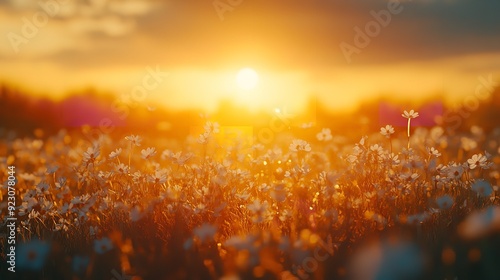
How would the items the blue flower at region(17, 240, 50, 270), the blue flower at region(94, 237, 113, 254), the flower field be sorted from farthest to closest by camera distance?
the blue flower at region(94, 237, 113, 254)
the blue flower at region(17, 240, 50, 270)
the flower field

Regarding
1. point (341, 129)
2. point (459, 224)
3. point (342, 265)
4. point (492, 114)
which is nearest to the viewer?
point (342, 265)

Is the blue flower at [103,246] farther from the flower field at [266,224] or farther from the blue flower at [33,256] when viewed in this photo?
the blue flower at [33,256]

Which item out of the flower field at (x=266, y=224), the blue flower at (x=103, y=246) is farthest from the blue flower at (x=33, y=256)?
the blue flower at (x=103, y=246)

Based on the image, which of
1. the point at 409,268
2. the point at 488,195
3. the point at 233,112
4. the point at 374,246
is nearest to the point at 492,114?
the point at 233,112

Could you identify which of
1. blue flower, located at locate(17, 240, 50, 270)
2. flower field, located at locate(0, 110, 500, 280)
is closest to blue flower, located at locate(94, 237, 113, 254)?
flower field, located at locate(0, 110, 500, 280)

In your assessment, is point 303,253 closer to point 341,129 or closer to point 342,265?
point 342,265

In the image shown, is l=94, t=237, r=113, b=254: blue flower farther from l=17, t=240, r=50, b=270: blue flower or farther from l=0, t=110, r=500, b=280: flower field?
l=17, t=240, r=50, b=270: blue flower

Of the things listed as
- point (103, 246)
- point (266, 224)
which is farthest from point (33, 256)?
point (266, 224)

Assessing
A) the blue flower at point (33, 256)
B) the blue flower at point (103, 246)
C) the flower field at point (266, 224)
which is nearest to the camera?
the flower field at point (266, 224)

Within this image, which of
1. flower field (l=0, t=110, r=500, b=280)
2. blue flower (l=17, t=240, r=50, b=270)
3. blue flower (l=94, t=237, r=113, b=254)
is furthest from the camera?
blue flower (l=94, t=237, r=113, b=254)

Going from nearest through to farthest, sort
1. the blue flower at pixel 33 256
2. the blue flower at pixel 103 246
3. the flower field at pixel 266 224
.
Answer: the flower field at pixel 266 224
the blue flower at pixel 33 256
the blue flower at pixel 103 246

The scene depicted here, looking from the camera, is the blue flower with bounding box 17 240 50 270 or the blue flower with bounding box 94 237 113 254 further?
the blue flower with bounding box 94 237 113 254
